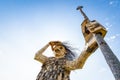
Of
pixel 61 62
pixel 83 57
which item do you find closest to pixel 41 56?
pixel 61 62

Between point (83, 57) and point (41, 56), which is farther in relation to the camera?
point (41, 56)

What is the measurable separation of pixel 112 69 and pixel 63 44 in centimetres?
370

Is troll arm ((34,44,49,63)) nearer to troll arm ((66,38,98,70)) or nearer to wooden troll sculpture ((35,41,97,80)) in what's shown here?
wooden troll sculpture ((35,41,97,80))

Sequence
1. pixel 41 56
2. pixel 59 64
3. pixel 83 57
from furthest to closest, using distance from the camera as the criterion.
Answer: pixel 41 56 < pixel 59 64 < pixel 83 57

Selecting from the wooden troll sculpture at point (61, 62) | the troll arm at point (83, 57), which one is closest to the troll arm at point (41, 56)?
the wooden troll sculpture at point (61, 62)

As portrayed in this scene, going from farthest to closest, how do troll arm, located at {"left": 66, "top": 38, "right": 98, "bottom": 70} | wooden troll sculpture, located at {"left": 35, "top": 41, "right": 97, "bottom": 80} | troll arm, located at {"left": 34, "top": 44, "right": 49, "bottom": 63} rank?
troll arm, located at {"left": 34, "top": 44, "right": 49, "bottom": 63}
wooden troll sculpture, located at {"left": 35, "top": 41, "right": 97, "bottom": 80}
troll arm, located at {"left": 66, "top": 38, "right": 98, "bottom": 70}

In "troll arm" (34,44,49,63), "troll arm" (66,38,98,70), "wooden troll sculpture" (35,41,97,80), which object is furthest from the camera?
"troll arm" (34,44,49,63)

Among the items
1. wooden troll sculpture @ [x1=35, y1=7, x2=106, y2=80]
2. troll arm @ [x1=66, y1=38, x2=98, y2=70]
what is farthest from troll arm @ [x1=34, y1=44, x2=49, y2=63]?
troll arm @ [x1=66, y1=38, x2=98, y2=70]

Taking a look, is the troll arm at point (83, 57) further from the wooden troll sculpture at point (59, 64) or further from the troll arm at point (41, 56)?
the troll arm at point (41, 56)

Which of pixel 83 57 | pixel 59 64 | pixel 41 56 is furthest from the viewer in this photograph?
pixel 41 56

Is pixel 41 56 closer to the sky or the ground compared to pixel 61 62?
closer to the sky

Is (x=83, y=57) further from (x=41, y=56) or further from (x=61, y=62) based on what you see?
(x=41, y=56)

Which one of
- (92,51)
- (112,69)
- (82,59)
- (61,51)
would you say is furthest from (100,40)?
(61,51)

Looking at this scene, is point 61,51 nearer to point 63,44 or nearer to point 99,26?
point 63,44
